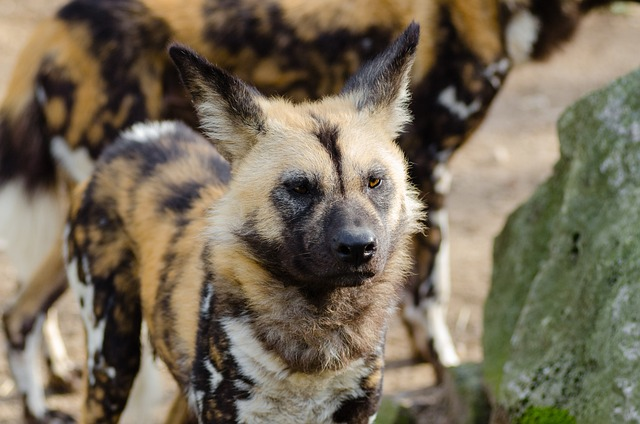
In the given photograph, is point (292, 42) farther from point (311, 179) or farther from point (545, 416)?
point (545, 416)

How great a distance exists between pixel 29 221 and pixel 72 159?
0.25 m

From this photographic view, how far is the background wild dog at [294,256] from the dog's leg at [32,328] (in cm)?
100

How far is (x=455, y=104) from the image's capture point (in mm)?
3559

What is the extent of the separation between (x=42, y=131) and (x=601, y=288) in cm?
197

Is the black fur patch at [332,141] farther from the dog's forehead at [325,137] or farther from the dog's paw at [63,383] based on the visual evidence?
the dog's paw at [63,383]

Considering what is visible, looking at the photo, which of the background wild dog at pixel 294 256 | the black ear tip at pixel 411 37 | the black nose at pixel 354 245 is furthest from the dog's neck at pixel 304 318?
the black ear tip at pixel 411 37

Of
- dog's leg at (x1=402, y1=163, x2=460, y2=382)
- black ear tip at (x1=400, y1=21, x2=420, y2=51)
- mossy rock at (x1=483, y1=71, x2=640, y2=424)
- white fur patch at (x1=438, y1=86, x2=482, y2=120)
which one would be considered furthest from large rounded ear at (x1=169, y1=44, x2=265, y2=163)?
dog's leg at (x1=402, y1=163, x2=460, y2=382)

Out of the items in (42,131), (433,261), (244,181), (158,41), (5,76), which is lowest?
(5,76)

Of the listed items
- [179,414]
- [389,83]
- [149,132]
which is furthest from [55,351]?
[389,83]

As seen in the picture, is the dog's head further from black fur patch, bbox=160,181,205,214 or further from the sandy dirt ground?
the sandy dirt ground

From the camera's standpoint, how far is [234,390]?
225 centimetres

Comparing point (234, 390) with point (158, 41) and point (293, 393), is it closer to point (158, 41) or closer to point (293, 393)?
point (293, 393)

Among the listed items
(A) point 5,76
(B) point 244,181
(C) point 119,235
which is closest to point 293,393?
(B) point 244,181

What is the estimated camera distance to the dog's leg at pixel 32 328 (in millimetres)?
3416
